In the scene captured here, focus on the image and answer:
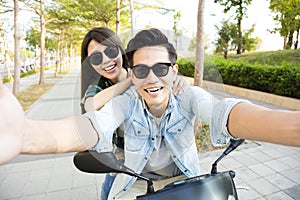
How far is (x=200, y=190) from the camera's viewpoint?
853mm

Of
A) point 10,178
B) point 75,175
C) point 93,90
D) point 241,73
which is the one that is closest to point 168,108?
point 93,90

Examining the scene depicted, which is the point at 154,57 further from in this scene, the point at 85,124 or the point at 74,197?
the point at 74,197

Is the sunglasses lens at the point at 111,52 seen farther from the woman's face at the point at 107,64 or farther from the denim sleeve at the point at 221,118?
the denim sleeve at the point at 221,118

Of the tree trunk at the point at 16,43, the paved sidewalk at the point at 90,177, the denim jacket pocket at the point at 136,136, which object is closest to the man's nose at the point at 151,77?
the denim jacket pocket at the point at 136,136

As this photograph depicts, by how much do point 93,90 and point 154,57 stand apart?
0.80ft

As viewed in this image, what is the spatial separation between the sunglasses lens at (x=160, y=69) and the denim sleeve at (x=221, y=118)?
217mm

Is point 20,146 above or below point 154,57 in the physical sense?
below

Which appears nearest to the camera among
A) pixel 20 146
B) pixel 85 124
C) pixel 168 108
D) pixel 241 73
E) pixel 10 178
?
pixel 20 146

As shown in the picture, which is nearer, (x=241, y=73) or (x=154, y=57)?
(x=154, y=57)

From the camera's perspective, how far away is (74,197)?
230 cm

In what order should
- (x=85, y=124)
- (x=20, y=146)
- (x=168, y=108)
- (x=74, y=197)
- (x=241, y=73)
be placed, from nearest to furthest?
(x=20, y=146) → (x=85, y=124) → (x=168, y=108) → (x=74, y=197) → (x=241, y=73)

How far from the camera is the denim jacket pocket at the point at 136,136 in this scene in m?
0.82

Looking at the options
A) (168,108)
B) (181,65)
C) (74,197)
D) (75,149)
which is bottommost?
(74,197)

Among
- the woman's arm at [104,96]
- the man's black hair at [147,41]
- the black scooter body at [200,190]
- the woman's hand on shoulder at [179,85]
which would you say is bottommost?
the black scooter body at [200,190]
